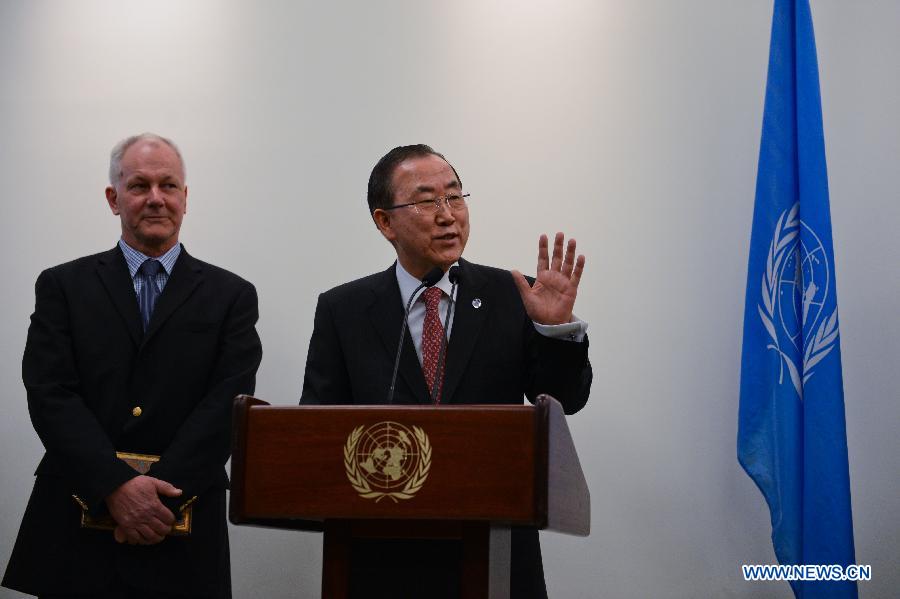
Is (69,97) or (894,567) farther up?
(69,97)

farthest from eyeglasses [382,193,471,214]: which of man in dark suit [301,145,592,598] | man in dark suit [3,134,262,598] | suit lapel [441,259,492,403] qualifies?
man in dark suit [3,134,262,598]

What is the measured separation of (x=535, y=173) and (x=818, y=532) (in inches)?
60.8

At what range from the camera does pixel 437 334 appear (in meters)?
2.18

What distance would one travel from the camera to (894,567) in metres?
3.32

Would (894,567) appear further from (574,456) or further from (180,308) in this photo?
(180,308)

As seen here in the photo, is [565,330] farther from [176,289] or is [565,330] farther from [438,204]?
[176,289]

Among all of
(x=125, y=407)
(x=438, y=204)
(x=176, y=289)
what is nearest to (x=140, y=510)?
(x=125, y=407)

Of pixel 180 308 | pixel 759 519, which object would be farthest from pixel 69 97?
pixel 759 519

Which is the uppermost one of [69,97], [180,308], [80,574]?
[69,97]

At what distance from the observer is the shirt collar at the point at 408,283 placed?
229 centimetres

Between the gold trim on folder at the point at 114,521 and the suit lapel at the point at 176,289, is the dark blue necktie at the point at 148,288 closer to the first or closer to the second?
the suit lapel at the point at 176,289

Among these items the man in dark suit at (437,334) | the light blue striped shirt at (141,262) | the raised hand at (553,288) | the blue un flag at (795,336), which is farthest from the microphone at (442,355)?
the blue un flag at (795,336)

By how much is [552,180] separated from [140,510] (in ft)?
6.25

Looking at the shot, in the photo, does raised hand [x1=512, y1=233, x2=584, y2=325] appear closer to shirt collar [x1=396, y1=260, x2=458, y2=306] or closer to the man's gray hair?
shirt collar [x1=396, y1=260, x2=458, y2=306]
